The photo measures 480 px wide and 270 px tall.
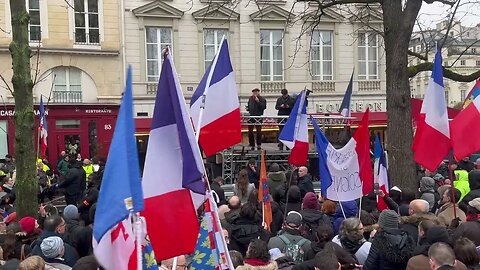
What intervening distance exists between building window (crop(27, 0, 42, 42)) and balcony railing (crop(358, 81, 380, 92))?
15.7m

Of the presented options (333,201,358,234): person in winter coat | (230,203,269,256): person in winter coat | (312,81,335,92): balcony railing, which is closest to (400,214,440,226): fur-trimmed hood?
(230,203,269,256): person in winter coat

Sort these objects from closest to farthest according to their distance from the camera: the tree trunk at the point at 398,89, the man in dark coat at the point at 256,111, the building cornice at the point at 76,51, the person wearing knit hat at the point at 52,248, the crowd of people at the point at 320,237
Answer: the crowd of people at the point at 320,237, the person wearing knit hat at the point at 52,248, the tree trunk at the point at 398,89, the man in dark coat at the point at 256,111, the building cornice at the point at 76,51

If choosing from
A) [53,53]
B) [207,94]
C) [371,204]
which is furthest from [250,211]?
[53,53]

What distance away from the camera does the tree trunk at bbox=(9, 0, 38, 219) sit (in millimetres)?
8258

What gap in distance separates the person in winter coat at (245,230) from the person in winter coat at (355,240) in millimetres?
1156

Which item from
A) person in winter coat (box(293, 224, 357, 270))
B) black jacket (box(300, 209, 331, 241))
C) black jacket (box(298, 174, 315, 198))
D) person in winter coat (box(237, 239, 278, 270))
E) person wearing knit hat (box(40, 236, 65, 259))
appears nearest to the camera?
person in winter coat (box(237, 239, 278, 270))

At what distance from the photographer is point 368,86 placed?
3064 cm

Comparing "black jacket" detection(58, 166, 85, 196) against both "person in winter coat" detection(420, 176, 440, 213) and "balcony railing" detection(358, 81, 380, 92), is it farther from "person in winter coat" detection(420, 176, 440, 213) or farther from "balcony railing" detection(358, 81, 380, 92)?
"balcony railing" detection(358, 81, 380, 92)

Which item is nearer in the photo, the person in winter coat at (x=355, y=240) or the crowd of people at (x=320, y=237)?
the crowd of people at (x=320, y=237)

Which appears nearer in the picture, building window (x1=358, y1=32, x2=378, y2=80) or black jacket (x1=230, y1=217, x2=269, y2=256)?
black jacket (x1=230, y1=217, x2=269, y2=256)

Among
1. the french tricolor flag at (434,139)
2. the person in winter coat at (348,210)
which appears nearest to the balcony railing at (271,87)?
the person in winter coat at (348,210)

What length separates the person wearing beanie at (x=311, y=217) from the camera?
23.6 feet

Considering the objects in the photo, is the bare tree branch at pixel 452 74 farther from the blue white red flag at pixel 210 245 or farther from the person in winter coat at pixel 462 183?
the blue white red flag at pixel 210 245

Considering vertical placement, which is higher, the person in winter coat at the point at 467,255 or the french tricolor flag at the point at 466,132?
the french tricolor flag at the point at 466,132
